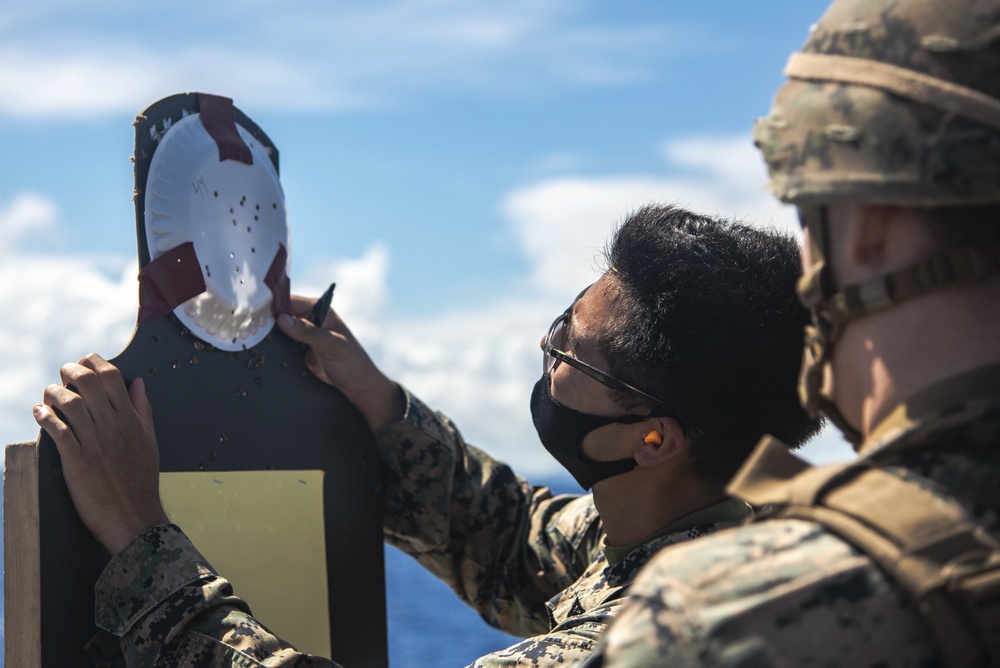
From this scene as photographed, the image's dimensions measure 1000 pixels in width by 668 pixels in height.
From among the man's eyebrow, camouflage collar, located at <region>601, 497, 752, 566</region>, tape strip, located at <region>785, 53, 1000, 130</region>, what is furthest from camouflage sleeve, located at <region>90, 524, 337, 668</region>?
tape strip, located at <region>785, 53, 1000, 130</region>

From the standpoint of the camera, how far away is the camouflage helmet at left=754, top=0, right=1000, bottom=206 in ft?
5.11

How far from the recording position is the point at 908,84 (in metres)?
1.61

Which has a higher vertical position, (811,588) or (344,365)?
(344,365)

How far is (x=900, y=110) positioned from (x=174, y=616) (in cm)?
214

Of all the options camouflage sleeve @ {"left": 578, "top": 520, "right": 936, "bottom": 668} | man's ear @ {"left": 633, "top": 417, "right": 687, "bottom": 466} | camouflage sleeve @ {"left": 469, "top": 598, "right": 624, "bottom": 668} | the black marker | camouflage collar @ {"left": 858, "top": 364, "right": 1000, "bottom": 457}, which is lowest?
camouflage sleeve @ {"left": 469, "top": 598, "right": 624, "bottom": 668}

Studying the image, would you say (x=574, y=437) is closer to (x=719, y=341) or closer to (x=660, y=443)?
(x=660, y=443)

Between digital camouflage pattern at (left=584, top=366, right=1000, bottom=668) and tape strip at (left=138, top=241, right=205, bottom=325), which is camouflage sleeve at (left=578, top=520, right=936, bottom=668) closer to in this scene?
digital camouflage pattern at (left=584, top=366, right=1000, bottom=668)

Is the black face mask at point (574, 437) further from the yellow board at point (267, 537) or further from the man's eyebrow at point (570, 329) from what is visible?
the yellow board at point (267, 537)

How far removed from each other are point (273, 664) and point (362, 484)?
114 centimetres

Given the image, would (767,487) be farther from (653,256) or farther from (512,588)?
(512,588)

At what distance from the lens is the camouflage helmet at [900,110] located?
1.56 metres

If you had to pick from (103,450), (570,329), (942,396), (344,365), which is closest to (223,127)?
(344,365)

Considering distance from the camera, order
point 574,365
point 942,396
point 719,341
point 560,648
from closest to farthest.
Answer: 1. point 942,396
2. point 560,648
3. point 719,341
4. point 574,365

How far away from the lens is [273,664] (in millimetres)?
2662
